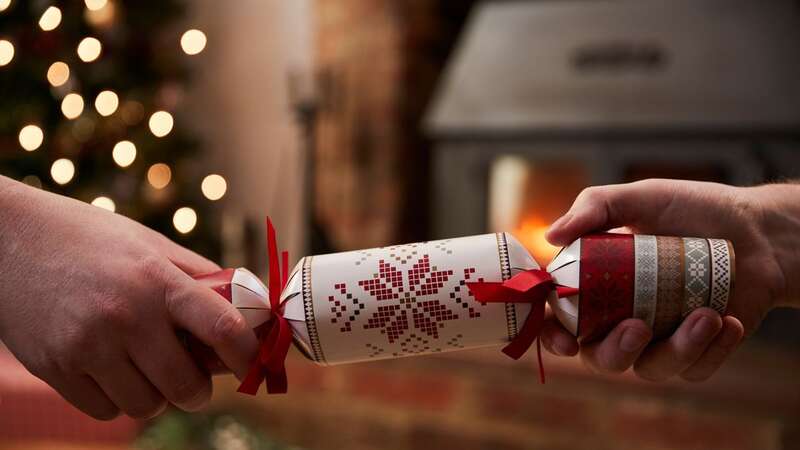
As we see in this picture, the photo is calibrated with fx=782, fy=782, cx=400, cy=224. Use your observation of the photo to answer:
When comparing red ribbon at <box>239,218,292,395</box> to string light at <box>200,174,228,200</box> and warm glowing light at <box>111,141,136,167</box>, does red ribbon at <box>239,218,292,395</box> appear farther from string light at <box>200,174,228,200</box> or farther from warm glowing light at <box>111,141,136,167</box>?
string light at <box>200,174,228,200</box>

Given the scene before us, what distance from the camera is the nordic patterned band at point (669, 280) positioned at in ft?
2.63

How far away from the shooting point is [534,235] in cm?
222

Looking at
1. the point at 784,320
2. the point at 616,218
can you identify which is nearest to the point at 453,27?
the point at 784,320

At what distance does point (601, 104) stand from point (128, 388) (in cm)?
154

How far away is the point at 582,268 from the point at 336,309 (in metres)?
0.26

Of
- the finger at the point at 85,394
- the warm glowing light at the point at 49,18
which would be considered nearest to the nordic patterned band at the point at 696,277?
the finger at the point at 85,394

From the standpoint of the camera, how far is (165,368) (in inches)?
31.8

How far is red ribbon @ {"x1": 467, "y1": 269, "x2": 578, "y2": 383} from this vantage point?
31.8 inches

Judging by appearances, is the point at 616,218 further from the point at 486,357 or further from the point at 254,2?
the point at 254,2

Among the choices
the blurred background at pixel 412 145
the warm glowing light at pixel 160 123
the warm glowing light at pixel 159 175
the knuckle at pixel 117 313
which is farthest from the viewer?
the warm glowing light at pixel 159 175

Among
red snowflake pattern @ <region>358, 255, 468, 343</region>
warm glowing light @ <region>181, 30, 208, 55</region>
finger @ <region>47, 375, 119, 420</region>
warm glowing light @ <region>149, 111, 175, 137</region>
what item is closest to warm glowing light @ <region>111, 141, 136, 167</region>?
warm glowing light @ <region>149, 111, 175, 137</region>

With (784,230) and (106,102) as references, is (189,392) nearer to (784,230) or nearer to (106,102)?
(784,230)

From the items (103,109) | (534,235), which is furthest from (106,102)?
(534,235)

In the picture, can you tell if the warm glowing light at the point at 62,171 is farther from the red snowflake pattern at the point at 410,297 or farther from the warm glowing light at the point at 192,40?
the red snowflake pattern at the point at 410,297
